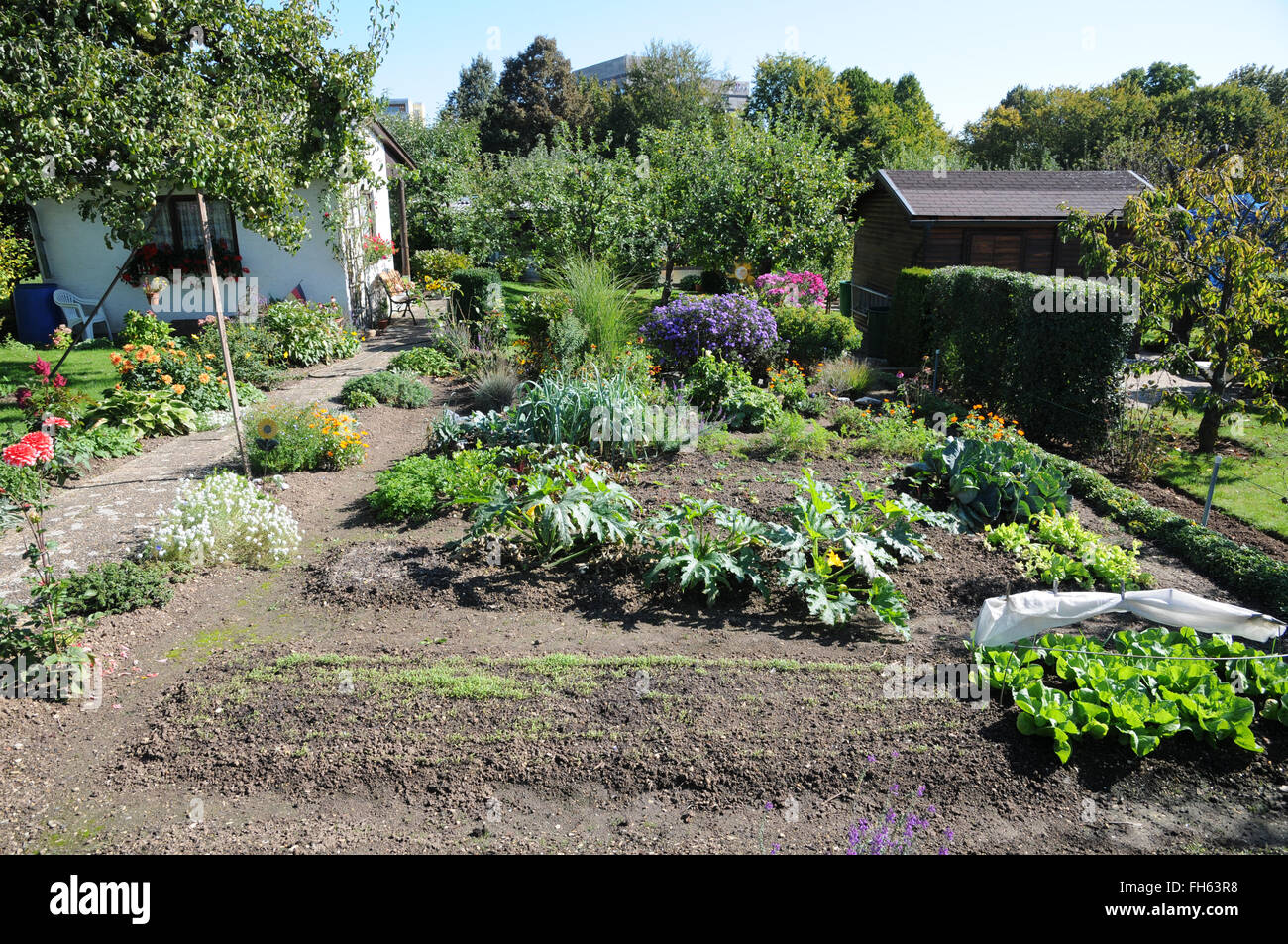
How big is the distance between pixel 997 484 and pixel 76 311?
Result: 582 inches

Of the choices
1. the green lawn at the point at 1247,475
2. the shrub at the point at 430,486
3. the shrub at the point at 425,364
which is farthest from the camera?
the shrub at the point at 425,364

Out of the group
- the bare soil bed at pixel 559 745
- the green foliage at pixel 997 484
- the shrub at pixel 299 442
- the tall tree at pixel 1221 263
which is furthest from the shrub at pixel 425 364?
the tall tree at pixel 1221 263

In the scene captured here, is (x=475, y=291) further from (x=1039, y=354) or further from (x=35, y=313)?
(x=1039, y=354)

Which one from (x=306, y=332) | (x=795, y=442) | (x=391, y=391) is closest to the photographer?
(x=795, y=442)

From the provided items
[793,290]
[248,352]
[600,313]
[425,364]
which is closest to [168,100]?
[248,352]

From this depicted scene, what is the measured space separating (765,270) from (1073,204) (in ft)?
19.1

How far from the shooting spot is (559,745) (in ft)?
12.3

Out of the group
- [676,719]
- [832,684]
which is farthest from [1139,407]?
[676,719]

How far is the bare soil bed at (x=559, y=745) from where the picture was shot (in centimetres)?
333

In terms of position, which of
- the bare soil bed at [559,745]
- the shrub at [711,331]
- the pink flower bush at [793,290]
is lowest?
the bare soil bed at [559,745]

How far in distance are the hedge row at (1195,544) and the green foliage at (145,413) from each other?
9221 mm

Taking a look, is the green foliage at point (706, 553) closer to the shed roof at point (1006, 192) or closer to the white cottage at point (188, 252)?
the white cottage at point (188, 252)

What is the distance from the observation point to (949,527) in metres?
5.81

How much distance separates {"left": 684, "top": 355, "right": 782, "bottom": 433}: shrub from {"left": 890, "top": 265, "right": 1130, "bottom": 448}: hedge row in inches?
101
